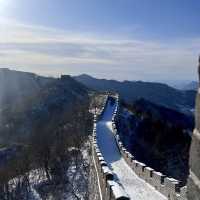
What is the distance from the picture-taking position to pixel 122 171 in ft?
75.6

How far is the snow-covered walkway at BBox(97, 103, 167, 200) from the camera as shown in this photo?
17.4 metres

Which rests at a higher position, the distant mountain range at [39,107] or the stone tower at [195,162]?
the stone tower at [195,162]

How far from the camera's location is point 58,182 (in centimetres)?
3481

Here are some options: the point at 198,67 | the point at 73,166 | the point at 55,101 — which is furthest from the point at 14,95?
the point at 198,67

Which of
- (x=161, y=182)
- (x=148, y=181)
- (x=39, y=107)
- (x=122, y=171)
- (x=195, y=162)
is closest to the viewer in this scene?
(x=195, y=162)

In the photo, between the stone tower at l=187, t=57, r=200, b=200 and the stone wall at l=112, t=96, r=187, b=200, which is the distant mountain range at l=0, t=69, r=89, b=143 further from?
the stone tower at l=187, t=57, r=200, b=200

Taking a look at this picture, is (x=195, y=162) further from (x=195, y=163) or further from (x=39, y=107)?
(x=39, y=107)

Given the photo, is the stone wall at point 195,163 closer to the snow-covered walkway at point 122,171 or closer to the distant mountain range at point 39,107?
the snow-covered walkway at point 122,171

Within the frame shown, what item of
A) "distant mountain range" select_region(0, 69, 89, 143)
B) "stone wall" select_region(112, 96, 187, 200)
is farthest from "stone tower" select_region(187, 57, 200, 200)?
"distant mountain range" select_region(0, 69, 89, 143)

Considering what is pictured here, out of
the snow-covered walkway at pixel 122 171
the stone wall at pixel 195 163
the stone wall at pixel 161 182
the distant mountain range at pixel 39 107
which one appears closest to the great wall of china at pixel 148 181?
the stone wall at pixel 161 182

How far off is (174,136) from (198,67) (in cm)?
5219

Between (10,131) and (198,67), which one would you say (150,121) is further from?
(198,67)

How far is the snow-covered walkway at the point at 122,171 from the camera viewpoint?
17.4 m

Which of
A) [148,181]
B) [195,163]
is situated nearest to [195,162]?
[195,163]
